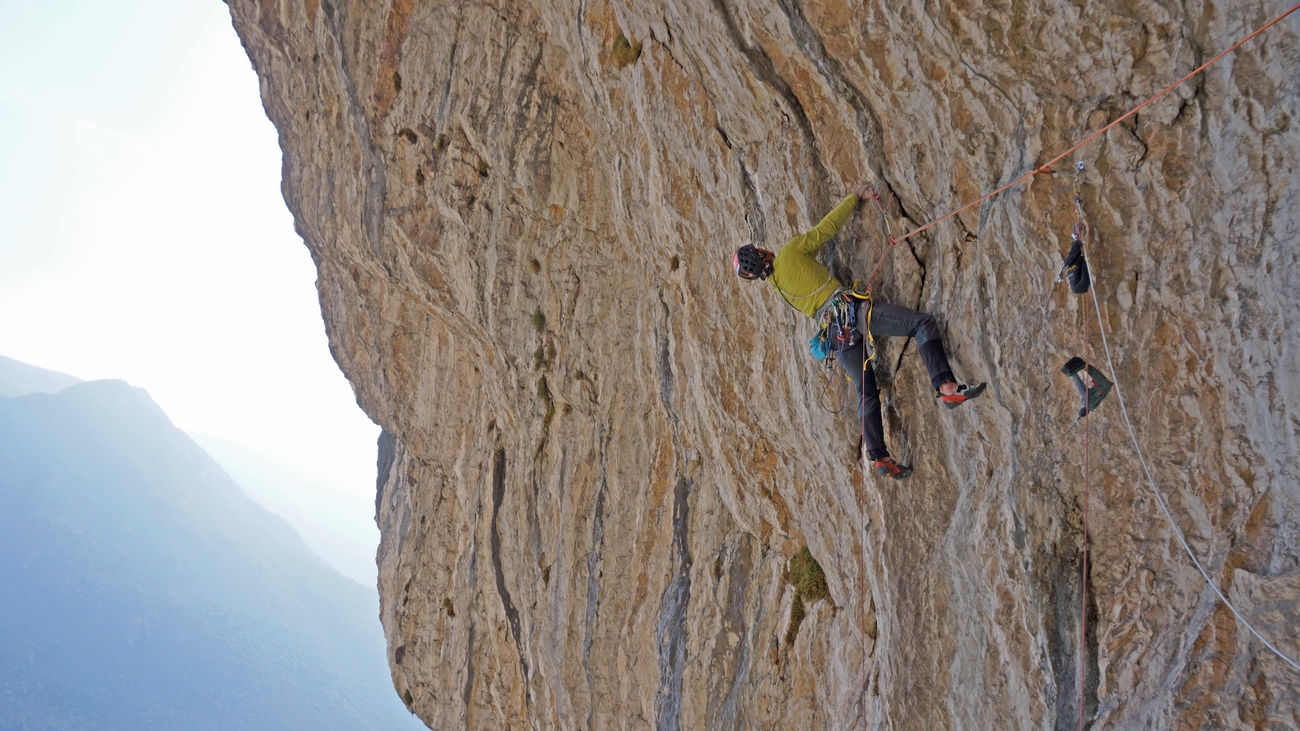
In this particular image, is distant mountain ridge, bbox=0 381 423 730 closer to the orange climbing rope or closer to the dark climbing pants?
the dark climbing pants

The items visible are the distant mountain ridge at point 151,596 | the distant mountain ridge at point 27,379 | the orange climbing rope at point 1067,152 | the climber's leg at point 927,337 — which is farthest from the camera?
the distant mountain ridge at point 27,379

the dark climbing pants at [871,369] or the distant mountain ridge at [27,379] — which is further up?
the distant mountain ridge at [27,379]

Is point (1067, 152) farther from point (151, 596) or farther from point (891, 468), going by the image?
point (151, 596)

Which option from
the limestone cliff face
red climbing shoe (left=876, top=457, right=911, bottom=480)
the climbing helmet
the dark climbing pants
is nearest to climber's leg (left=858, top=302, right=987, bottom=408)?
the dark climbing pants

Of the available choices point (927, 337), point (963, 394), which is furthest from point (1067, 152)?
point (963, 394)

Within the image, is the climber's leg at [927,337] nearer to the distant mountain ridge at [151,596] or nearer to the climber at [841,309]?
the climber at [841,309]

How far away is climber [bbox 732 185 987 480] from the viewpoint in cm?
605

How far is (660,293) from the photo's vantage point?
32.2 ft

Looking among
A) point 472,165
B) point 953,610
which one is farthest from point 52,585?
point 953,610

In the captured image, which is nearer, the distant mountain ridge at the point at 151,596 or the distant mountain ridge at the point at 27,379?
the distant mountain ridge at the point at 151,596

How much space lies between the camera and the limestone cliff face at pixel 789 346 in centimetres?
441

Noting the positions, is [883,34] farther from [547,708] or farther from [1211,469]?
[547,708]

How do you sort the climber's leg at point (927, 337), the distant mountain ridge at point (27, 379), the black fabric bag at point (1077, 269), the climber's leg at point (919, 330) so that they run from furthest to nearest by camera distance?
the distant mountain ridge at point (27, 379), the climber's leg at point (919, 330), the climber's leg at point (927, 337), the black fabric bag at point (1077, 269)

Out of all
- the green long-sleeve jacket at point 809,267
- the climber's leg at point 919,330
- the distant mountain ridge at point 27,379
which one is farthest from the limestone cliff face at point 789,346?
the distant mountain ridge at point 27,379
